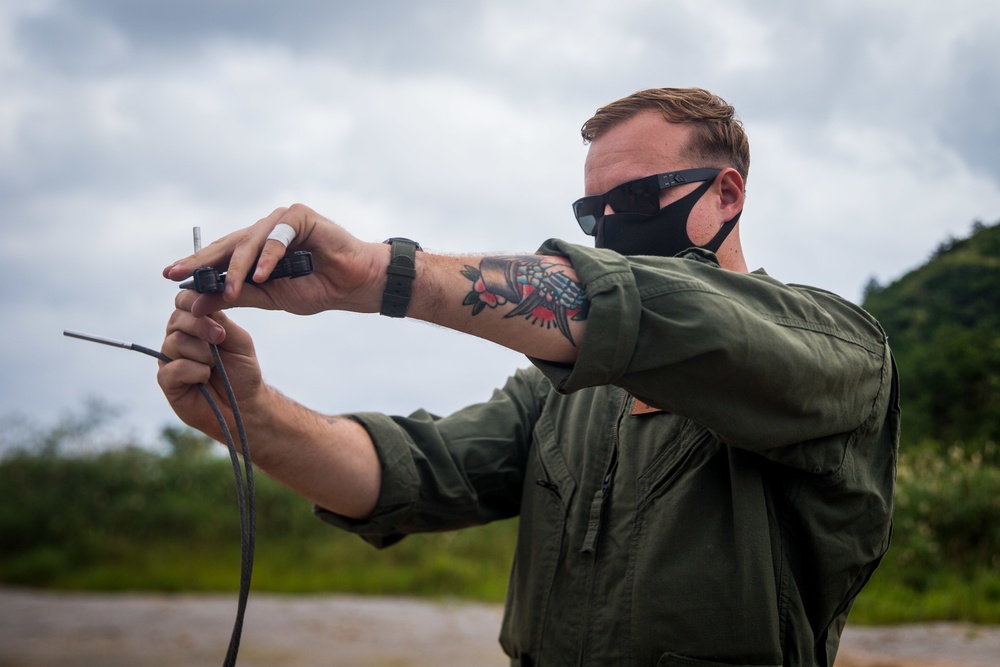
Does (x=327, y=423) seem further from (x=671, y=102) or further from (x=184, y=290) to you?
(x=671, y=102)

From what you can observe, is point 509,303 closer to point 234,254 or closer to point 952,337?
point 234,254

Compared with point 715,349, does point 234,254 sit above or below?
above

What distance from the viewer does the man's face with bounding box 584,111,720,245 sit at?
262cm

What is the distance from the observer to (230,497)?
10164 mm

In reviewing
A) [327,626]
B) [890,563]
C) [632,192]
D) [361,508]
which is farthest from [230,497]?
[632,192]

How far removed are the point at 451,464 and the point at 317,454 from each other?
18.9 inches

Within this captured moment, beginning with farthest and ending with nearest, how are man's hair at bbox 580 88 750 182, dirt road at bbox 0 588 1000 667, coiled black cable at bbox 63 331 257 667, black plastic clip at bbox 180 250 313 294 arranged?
dirt road at bbox 0 588 1000 667 → man's hair at bbox 580 88 750 182 → coiled black cable at bbox 63 331 257 667 → black plastic clip at bbox 180 250 313 294

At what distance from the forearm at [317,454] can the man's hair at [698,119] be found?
1251 mm

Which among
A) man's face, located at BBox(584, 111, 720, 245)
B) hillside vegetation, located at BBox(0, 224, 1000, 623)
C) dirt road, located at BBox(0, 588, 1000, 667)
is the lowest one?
dirt road, located at BBox(0, 588, 1000, 667)

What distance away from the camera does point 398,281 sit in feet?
6.00

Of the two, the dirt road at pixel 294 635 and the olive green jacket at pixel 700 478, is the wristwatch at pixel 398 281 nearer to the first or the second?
the olive green jacket at pixel 700 478

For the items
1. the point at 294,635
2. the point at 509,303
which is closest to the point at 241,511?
the point at 509,303

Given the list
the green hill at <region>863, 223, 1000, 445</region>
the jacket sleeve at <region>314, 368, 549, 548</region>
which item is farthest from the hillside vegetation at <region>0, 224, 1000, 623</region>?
the jacket sleeve at <region>314, 368, 549, 548</region>

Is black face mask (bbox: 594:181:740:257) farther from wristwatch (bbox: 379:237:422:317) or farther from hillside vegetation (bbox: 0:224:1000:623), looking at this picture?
hillside vegetation (bbox: 0:224:1000:623)
